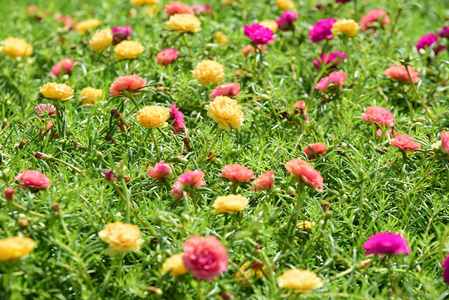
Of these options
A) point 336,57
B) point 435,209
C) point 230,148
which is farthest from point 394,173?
point 336,57

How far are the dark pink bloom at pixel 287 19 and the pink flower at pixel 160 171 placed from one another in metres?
1.36

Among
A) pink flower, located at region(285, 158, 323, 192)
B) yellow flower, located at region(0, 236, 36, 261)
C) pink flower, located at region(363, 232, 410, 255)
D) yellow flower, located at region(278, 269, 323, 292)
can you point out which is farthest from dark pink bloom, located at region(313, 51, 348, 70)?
yellow flower, located at region(0, 236, 36, 261)

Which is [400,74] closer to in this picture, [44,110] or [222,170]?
[222,170]

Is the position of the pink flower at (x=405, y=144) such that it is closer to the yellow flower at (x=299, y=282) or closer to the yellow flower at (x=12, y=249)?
the yellow flower at (x=299, y=282)

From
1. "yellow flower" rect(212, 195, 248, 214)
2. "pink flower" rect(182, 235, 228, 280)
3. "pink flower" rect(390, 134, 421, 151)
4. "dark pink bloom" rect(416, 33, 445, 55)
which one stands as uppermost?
"pink flower" rect(182, 235, 228, 280)

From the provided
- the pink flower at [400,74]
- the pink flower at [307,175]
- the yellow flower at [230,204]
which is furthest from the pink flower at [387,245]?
the pink flower at [400,74]

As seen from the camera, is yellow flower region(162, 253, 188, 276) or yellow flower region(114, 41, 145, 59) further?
yellow flower region(114, 41, 145, 59)

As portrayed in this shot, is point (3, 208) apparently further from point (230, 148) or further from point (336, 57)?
point (336, 57)

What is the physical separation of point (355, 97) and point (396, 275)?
1.09 meters

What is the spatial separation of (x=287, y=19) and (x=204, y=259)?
179 cm

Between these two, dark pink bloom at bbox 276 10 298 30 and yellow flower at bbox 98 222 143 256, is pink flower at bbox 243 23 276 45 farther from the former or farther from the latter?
yellow flower at bbox 98 222 143 256

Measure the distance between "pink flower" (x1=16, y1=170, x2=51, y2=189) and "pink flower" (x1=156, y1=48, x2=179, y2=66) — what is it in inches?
43.3

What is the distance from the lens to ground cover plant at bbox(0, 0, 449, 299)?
1.38m

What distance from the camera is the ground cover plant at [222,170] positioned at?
4.53 ft
